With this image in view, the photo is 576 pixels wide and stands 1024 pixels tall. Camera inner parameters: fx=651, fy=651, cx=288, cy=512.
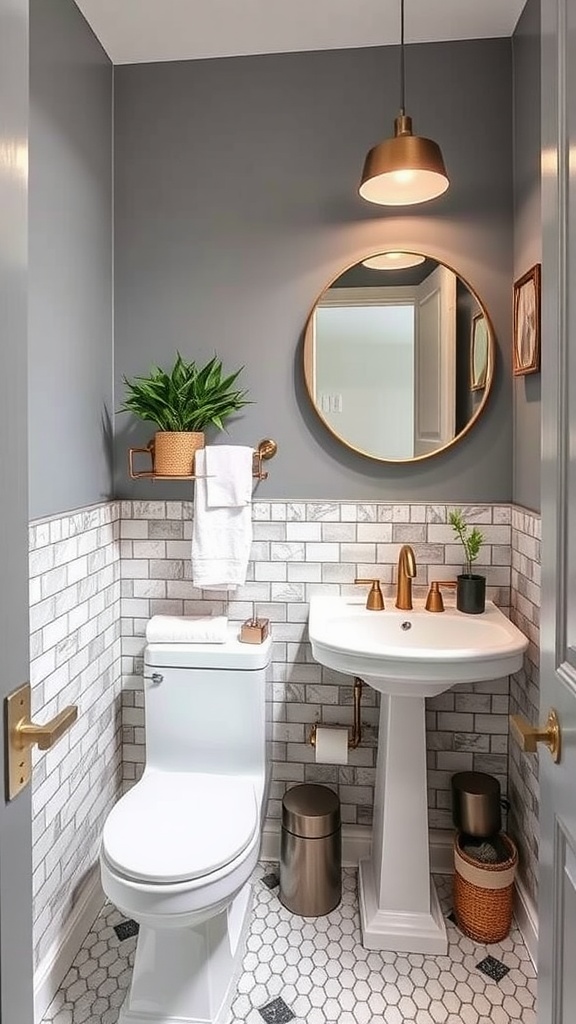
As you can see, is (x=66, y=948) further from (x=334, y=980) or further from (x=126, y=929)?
(x=334, y=980)

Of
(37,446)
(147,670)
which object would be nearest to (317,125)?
(37,446)

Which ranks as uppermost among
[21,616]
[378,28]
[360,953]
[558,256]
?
[378,28]

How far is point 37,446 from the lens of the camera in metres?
1.63

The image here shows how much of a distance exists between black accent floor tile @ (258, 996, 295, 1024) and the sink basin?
2.66 ft

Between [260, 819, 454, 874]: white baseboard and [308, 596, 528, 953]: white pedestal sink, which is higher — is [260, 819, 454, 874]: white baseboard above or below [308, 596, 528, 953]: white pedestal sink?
below

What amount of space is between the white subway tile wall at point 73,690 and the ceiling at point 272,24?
4.80 feet

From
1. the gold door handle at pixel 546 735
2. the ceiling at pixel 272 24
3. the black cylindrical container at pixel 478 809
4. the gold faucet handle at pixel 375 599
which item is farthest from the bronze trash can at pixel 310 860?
the ceiling at pixel 272 24

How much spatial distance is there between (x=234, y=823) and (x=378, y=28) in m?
2.32

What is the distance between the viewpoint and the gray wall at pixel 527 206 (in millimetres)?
1785

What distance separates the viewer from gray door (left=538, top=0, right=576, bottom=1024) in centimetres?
81

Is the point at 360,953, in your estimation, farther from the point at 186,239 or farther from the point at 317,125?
the point at 317,125

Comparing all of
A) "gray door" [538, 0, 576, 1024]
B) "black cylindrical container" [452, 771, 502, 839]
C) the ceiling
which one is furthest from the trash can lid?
the ceiling

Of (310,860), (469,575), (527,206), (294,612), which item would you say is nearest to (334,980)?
(310,860)

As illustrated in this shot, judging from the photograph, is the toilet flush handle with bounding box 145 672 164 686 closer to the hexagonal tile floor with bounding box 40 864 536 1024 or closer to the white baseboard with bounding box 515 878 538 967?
the hexagonal tile floor with bounding box 40 864 536 1024
